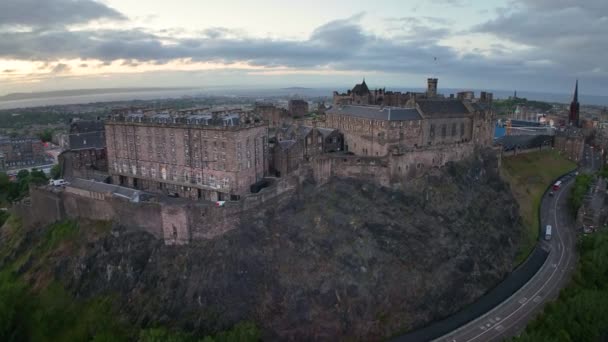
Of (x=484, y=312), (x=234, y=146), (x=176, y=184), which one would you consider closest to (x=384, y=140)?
(x=234, y=146)

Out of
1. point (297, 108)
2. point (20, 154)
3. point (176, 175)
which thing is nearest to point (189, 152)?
point (176, 175)

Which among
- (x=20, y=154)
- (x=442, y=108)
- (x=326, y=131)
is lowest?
(x=20, y=154)

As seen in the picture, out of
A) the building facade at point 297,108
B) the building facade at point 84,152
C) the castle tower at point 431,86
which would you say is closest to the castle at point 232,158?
the building facade at point 84,152

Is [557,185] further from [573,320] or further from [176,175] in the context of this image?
[176,175]

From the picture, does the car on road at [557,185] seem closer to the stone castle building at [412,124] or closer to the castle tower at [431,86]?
the stone castle building at [412,124]

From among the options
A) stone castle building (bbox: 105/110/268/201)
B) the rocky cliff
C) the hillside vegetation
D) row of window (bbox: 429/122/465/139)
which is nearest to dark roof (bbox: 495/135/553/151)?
row of window (bbox: 429/122/465/139)
